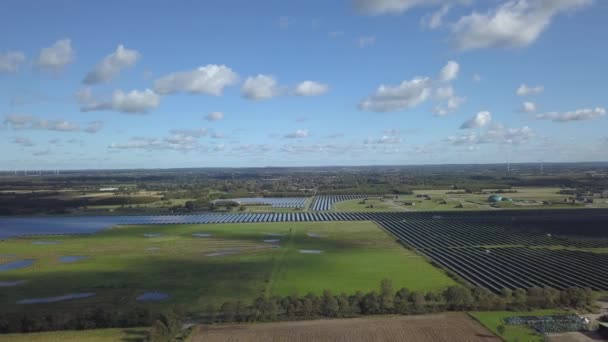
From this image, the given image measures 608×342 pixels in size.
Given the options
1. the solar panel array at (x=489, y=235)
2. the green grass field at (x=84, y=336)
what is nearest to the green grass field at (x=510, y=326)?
the solar panel array at (x=489, y=235)

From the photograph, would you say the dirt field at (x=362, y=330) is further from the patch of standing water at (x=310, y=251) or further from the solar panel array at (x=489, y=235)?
the patch of standing water at (x=310, y=251)

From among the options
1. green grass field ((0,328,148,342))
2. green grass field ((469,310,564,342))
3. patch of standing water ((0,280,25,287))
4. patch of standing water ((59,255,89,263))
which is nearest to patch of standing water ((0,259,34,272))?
patch of standing water ((59,255,89,263))

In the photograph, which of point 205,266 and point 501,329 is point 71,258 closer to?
point 205,266

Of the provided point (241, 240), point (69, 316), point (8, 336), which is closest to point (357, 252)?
point (241, 240)

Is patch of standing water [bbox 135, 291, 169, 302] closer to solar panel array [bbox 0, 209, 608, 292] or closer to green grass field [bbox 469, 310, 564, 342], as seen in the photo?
green grass field [bbox 469, 310, 564, 342]

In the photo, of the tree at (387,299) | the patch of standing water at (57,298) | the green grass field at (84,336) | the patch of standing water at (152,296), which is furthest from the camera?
the patch of standing water at (152,296)

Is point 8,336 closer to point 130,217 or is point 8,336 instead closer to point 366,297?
point 366,297
